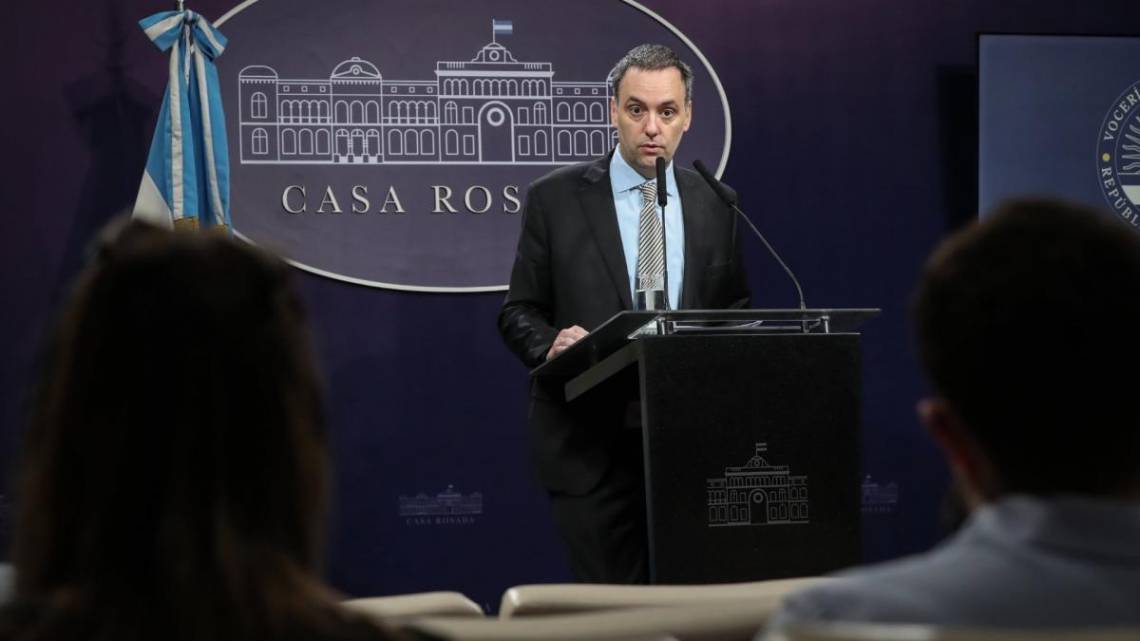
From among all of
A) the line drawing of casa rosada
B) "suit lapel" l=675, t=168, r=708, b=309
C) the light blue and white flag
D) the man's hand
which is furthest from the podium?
the line drawing of casa rosada

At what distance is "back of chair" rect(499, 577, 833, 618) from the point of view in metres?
1.38

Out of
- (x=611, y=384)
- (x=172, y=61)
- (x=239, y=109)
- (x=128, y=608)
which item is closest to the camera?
(x=128, y=608)

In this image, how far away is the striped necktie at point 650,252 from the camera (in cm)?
419

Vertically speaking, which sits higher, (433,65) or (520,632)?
(433,65)

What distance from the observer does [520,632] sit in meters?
1.17

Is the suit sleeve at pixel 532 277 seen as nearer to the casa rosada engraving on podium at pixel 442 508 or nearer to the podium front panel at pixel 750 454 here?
the podium front panel at pixel 750 454

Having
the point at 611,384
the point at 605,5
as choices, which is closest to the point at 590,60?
the point at 605,5

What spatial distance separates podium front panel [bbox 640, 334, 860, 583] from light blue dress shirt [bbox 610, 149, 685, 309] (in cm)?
99

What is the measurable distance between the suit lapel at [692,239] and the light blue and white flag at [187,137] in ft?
6.46

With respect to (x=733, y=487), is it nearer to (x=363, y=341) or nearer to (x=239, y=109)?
(x=363, y=341)

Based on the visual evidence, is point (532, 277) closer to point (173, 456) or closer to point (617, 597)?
point (617, 597)

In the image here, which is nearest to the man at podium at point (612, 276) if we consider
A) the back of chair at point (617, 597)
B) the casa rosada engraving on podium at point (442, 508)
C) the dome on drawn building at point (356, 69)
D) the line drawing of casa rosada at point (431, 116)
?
the line drawing of casa rosada at point (431, 116)

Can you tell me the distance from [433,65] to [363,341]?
124 cm

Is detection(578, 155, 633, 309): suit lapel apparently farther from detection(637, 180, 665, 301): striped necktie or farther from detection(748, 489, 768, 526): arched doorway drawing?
detection(748, 489, 768, 526): arched doorway drawing
